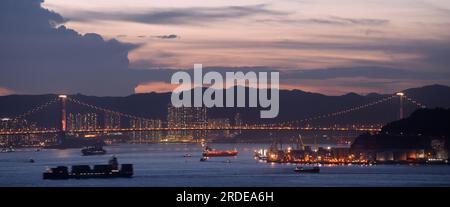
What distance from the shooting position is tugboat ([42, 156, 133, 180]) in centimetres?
3419

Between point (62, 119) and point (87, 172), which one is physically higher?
point (62, 119)

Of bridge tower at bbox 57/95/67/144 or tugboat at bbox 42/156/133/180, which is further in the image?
bridge tower at bbox 57/95/67/144

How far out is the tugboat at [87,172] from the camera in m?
34.2

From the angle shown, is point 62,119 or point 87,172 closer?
point 87,172

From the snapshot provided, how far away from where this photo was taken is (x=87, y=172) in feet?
114

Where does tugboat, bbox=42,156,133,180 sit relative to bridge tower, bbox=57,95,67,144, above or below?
below

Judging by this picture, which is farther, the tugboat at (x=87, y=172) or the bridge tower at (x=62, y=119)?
the bridge tower at (x=62, y=119)

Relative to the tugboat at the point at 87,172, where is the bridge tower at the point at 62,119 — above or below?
above
